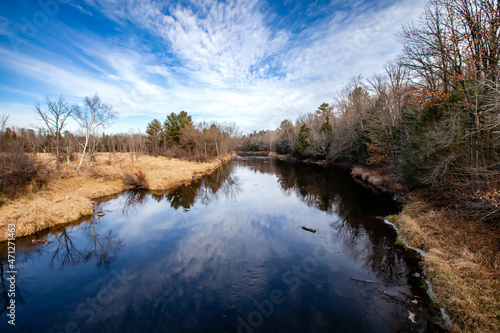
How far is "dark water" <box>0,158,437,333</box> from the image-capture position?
5254 mm

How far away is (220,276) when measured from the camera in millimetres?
7043

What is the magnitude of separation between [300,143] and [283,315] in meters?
42.8

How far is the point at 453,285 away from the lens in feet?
17.9

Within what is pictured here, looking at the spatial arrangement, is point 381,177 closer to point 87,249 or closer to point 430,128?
point 430,128

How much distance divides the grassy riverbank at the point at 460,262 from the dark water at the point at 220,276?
0.60 metres

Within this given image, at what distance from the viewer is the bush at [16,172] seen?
1179 centimetres

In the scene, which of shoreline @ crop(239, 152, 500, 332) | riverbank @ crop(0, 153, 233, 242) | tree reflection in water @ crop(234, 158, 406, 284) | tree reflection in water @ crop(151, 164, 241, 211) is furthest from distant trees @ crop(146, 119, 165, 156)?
shoreline @ crop(239, 152, 500, 332)

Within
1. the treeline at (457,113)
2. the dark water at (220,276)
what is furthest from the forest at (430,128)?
the dark water at (220,276)

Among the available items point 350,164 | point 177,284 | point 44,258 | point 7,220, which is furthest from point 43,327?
point 350,164

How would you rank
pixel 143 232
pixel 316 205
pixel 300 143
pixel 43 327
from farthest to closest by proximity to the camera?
pixel 300 143 < pixel 316 205 < pixel 143 232 < pixel 43 327

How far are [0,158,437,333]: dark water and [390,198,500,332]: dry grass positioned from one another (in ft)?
1.96

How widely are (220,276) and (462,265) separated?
756cm

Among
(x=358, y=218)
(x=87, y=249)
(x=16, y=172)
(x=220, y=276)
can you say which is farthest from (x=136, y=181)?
(x=358, y=218)

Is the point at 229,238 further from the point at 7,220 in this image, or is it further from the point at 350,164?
the point at 350,164
